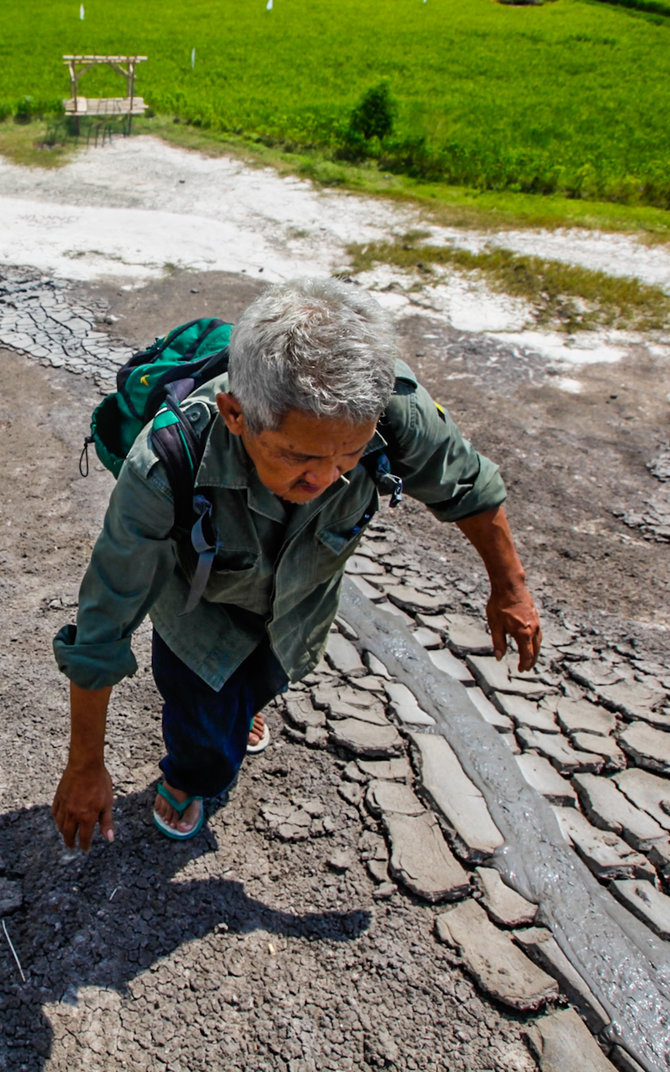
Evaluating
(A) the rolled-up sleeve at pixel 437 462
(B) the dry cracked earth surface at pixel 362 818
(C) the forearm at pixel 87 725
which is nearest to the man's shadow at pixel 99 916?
(B) the dry cracked earth surface at pixel 362 818

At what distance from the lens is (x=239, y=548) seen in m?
1.91

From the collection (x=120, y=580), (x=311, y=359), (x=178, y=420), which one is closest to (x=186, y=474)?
(x=178, y=420)

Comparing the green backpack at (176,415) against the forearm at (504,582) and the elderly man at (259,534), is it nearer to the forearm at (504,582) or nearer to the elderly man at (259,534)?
the elderly man at (259,534)

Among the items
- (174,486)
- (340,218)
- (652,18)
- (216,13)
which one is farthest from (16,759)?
(652,18)

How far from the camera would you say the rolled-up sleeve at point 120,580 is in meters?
1.69

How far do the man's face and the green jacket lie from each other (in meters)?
0.10

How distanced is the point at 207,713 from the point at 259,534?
1.88ft

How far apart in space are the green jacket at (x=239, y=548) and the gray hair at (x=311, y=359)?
220 mm

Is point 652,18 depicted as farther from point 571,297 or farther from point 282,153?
point 571,297

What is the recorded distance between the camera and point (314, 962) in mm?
2207

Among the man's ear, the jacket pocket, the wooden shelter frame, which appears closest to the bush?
the wooden shelter frame

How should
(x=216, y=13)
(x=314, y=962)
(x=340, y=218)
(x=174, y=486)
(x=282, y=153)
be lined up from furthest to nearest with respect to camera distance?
(x=216, y=13) → (x=282, y=153) → (x=340, y=218) → (x=314, y=962) → (x=174, y=486)

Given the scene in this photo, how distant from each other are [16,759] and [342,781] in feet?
3.30

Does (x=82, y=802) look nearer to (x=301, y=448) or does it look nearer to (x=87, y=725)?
(x=87, y=725)
